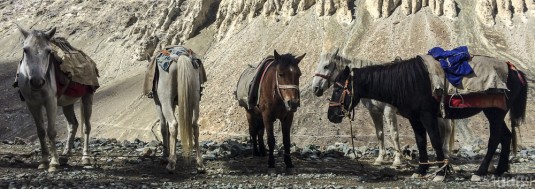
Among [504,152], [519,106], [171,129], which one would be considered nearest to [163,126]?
[171,129]

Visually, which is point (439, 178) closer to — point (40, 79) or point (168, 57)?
point (168, 57)

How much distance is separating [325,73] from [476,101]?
142 inches

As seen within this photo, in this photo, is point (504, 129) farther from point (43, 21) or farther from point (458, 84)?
point (43, 21)

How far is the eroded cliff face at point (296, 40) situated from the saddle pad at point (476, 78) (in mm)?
19358

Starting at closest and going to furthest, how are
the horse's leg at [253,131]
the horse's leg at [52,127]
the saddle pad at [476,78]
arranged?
the saddle pad at [476,78] → the horse's leg at [52,127] → the horse's leg at [253,131]

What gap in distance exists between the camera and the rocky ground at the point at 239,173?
8.99 m

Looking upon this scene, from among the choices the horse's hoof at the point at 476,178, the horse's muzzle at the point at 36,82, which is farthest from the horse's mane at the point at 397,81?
the horse's muzzle at the point at 36,82

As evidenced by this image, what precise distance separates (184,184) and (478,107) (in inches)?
219

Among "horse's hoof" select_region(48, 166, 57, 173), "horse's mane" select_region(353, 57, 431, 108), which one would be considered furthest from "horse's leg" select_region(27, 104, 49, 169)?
"horse's mane" select_region(353, 57, 431, 108)

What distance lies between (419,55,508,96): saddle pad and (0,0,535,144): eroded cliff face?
19358 mm

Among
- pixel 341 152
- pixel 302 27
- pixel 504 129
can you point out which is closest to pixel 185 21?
pixel 302 27

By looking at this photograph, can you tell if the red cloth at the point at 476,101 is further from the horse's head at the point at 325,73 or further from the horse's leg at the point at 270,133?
the horse's leg at the point at 270,133

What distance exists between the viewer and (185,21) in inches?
2373

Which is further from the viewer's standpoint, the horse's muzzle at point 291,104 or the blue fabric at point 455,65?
the horse's muzzle at point 291,104
